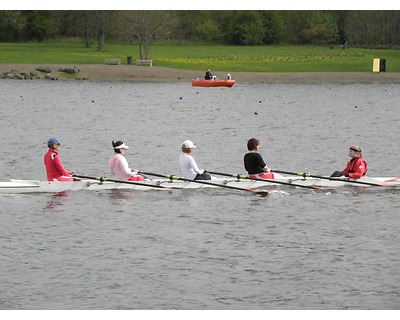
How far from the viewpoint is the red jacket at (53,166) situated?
30.9 m

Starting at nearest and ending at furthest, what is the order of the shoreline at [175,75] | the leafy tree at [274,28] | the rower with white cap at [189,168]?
the rower with white cap at [189,168] < the shoreline at [175,75] < the leafy tree at [274,28]

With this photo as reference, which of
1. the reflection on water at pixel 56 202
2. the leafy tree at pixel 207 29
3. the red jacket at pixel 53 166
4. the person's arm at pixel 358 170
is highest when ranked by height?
the leafy tree at pixel 207 29

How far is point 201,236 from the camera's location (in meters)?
27.3

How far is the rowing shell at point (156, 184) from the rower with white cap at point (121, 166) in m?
0.25

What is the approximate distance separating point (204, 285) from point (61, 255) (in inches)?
175

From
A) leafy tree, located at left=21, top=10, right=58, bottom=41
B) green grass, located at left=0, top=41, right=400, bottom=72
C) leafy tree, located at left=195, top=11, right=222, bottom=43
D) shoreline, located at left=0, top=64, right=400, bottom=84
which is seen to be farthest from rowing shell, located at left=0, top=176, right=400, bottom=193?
leafy tree, located at left=195, top=11, right=222, bottom=43

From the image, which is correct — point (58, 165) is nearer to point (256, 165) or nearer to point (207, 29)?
point (256, 165)

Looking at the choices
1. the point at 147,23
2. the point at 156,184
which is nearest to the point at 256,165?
the point at 156,184

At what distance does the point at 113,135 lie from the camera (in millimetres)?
57094

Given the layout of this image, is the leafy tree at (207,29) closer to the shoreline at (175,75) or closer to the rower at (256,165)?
the shoreline at (175,75)

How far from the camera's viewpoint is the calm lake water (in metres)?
21.8

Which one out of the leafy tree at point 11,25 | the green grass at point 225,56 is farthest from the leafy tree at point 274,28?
the leafy tree at point 11,25

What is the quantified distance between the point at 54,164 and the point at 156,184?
3.45 metres

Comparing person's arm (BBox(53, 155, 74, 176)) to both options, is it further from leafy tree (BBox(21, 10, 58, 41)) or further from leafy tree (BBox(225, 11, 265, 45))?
leafy tree (BBox(225, 11, 265, 45))
